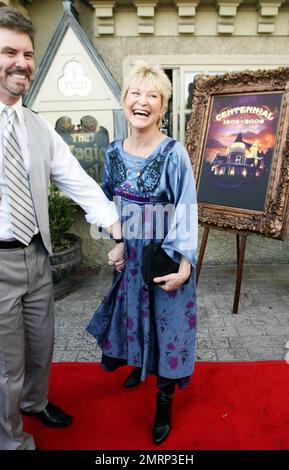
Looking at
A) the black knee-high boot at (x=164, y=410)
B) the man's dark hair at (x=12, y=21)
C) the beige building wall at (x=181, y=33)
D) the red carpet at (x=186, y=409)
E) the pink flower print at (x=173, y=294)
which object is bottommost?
the red carpet at (x=186, y=409)

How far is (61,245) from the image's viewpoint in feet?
11.8

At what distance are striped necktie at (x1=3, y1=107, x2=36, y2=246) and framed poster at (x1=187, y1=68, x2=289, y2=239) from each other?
1.83 meters

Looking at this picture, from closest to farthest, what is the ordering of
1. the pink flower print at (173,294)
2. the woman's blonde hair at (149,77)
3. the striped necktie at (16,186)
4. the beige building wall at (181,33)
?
the striped necktie at (16,186) → the woman's blonde hair at (149,77) → the pink flower print at (173,294) → the beige building wall at (181,33)

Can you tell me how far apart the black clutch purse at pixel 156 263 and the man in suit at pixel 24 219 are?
0.68ft

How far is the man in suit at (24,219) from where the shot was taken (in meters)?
1.47

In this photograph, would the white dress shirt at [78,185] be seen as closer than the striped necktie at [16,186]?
No

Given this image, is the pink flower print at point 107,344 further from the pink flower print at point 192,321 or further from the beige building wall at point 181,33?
the beige building wall at point 181,33

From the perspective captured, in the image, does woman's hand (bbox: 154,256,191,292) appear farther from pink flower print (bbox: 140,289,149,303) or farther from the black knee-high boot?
the black knee-high boot

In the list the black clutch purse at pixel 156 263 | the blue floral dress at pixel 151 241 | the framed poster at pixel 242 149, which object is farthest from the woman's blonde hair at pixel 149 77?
the framed poster at pixel 242 149

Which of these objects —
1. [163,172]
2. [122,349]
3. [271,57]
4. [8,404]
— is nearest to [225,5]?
[271,57]

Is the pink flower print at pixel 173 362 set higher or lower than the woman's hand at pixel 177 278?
lower

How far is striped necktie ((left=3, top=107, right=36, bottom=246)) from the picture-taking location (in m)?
1.52

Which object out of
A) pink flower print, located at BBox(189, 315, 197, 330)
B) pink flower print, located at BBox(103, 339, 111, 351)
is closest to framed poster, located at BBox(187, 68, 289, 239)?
pink flower print, located at BBox(189, 315, 197, 330)

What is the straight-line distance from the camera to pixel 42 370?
75.5 inches
